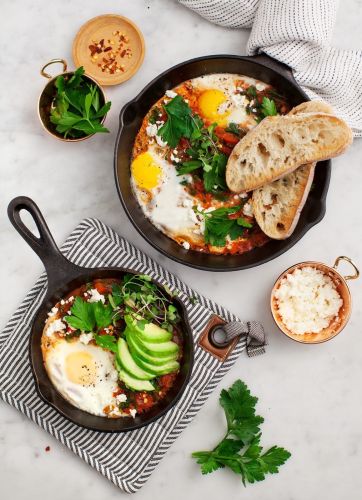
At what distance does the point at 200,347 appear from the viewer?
13.4 feet

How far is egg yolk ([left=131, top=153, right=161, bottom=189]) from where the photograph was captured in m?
4.04

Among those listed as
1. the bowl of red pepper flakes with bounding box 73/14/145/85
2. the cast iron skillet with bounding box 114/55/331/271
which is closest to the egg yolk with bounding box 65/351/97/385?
the cast iron skillet with bounding box 114/55/331/271

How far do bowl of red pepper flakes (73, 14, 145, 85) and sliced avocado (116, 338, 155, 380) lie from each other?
1707 millimetres

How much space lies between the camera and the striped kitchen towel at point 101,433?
406 cm

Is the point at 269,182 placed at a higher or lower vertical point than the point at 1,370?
higher

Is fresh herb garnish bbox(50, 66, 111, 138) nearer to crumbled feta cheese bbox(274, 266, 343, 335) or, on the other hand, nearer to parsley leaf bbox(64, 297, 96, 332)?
parsley leaf bbox(64, 297, 96, 332)

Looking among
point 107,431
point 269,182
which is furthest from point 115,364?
point 269,182

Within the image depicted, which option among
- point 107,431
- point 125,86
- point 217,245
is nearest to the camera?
point 107,431

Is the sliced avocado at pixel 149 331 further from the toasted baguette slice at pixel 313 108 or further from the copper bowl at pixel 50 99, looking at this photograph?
the toasted baguette slice at pixel 313 108

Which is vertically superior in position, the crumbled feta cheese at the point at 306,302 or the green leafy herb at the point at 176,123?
the green leafy herb at the point at 176,123

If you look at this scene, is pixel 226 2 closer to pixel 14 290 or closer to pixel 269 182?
pixel 269 182

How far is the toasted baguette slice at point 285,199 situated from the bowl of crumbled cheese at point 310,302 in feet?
1.04

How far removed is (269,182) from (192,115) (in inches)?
25.7

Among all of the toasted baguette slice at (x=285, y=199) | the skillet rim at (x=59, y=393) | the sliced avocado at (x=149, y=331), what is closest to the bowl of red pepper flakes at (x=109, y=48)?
the toasted baguette slice at (x=285, y=199)
